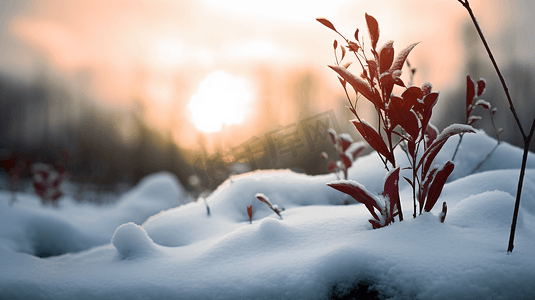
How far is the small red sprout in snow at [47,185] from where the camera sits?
181 inches

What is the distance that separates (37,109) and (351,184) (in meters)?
18.7

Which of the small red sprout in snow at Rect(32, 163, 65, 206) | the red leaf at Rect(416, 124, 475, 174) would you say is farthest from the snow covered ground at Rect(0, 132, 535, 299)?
the small red sprout in snow at Rect(32, 163, 65, 206)

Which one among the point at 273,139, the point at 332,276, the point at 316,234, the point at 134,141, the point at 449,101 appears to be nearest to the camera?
the point at 332,276

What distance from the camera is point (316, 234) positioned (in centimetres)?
112

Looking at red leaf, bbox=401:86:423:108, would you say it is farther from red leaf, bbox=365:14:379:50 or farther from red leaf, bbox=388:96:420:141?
red leaf, bbox=365:14:379:50

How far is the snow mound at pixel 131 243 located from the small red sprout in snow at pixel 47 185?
458 cm

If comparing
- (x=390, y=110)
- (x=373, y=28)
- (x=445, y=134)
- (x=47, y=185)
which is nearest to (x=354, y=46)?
(x=373, y=28)

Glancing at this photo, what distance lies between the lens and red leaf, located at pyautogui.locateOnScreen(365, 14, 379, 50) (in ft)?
3.02

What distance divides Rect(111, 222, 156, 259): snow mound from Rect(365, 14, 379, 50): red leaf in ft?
4.41

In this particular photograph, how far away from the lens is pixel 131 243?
1.25 m

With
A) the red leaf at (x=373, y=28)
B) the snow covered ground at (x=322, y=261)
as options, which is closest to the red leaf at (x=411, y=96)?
the red leaf at (x=373, y=28)

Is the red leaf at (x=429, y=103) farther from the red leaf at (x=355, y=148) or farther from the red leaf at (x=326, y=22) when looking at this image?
the red leaf at (x=355, y=148)

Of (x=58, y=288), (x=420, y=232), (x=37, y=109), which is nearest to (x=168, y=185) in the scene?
(x=58, y=288)

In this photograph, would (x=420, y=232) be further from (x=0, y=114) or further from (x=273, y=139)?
(x=0, y=114)
